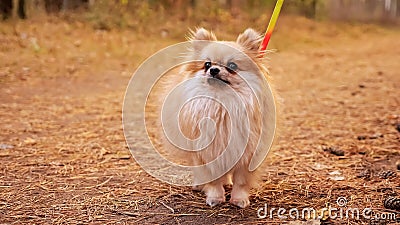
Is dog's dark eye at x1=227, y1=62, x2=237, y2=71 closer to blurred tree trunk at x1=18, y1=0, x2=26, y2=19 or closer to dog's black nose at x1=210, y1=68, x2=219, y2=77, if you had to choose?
dog's black nose at x1=210, y1=68, x2=219, y2=77

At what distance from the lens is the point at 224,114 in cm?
284

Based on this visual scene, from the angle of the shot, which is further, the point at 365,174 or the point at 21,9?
the point at 21,9

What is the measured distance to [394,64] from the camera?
979 centimetres

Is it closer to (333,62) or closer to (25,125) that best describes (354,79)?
(333,62)

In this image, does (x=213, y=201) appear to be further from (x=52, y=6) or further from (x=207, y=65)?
(x=52, y=6)

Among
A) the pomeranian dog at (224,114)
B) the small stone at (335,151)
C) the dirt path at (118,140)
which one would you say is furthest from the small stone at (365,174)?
the pomeranian dog at (224,114)

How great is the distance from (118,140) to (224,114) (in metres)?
1.94

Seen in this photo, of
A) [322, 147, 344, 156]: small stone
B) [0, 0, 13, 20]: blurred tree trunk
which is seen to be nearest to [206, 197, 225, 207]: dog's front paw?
[322, 147, 344, 156]: small stone

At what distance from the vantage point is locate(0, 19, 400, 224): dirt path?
2934mm

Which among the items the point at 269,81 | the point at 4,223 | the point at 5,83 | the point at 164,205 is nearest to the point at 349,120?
the point at 269,81

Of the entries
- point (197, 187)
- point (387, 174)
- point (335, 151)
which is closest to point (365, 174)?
point (387, 174)

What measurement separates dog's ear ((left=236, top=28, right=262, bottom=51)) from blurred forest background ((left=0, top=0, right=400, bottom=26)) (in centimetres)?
750

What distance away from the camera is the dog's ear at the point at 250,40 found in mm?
3027

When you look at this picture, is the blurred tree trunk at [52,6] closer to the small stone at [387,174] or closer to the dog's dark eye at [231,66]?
the dog's dark eye at [231,66]
